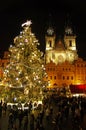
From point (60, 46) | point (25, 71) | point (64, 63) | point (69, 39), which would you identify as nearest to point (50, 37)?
point (60, 46)

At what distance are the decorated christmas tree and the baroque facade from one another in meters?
57.3

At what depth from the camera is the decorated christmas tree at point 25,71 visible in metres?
26.1

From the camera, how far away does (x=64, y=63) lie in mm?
90938

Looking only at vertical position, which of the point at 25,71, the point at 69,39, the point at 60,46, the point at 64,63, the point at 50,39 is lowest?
the point at 25,71

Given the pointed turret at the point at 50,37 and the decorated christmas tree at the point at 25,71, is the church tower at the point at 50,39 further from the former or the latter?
the decorated christmas tree at the point at 25,71

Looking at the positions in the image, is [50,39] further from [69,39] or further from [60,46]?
[69,39]

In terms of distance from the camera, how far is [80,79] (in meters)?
88.2

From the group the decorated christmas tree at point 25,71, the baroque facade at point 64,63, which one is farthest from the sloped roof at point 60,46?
the decorated christmas tree at point 25,71

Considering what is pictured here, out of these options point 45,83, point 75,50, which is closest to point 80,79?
point 75,50

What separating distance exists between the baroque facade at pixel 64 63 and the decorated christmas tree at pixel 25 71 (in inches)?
2257

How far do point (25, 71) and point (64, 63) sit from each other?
2559 inches

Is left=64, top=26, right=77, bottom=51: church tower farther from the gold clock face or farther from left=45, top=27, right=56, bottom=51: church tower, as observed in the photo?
left=45, top=27, right=56, bottom=51: church tower

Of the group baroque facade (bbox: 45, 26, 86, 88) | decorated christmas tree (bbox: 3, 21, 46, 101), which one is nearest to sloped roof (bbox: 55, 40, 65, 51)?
baroque facade (bbox: 45, 26, 86, 88)

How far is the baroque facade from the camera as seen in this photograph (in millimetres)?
88312
